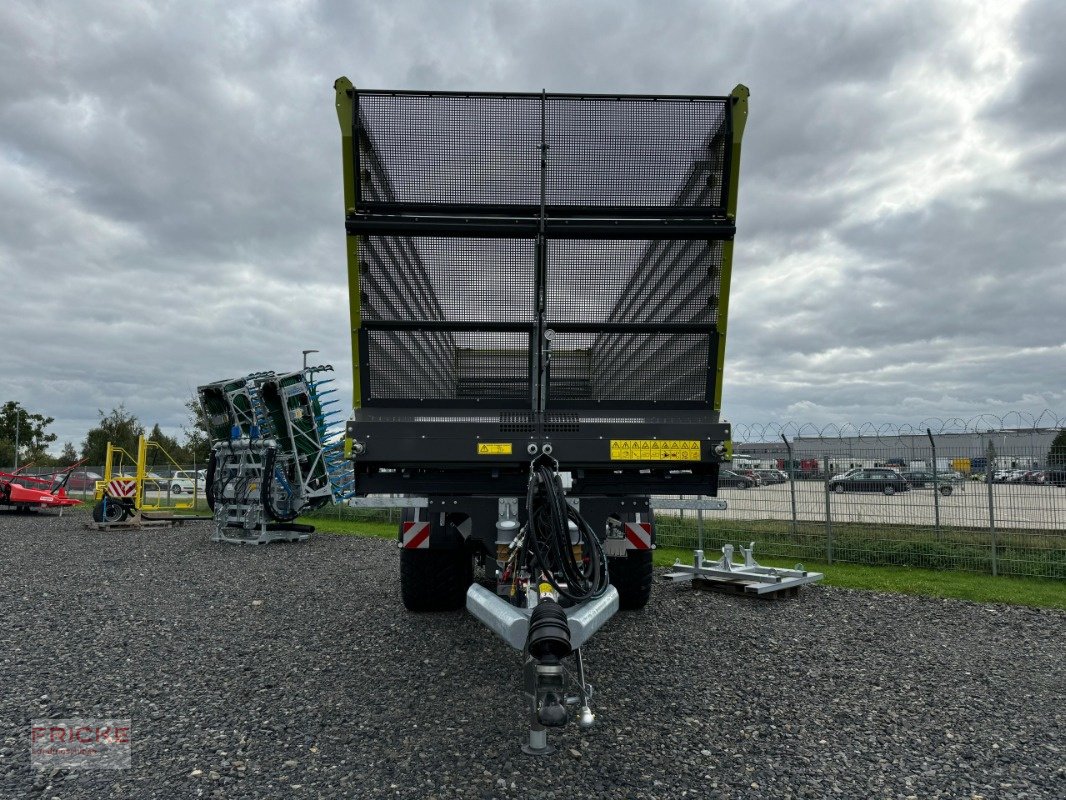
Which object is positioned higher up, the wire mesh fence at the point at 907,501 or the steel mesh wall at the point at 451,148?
the steel mesh wall at the point at 451,148

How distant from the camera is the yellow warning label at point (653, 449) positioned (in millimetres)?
4582

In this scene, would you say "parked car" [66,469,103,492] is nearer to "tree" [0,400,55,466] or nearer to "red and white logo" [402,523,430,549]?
"tree" [0,400,55,466]

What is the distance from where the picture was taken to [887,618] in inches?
261

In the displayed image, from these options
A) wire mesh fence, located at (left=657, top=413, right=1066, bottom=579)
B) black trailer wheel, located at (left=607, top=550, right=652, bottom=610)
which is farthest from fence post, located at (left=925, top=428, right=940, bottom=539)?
black trailer wheel, located at (left=607, top=550, right=652, bottom=610)

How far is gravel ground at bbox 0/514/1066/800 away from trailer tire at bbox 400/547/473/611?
19cm

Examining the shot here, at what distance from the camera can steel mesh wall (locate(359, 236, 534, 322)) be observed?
4703mm

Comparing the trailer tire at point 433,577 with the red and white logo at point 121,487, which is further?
the red and white logo at point 121,487

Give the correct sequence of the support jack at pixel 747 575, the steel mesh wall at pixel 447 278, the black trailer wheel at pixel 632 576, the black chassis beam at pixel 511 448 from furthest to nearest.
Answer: the support jack at pixel 747 575, the black trailer wheel at pixel 632 576, the steel mesh wall at pixel 447 278, the black chassis beam at pixel 511 448

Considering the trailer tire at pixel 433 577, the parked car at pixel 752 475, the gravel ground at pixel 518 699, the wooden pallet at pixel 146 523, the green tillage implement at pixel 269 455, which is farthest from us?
the wooden pallet at pixel 146 523

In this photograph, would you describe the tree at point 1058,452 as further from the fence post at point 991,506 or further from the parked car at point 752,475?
the parked car at point 752,475

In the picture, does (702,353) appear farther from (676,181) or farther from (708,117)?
(708,117)

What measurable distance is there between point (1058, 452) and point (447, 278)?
7961mm

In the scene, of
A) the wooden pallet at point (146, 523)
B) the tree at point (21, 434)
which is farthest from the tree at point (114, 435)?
the wooden pallet at point (146, 523)

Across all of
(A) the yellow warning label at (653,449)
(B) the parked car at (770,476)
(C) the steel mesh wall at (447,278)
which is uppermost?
(C) the steel mesh wall at (447,278)
